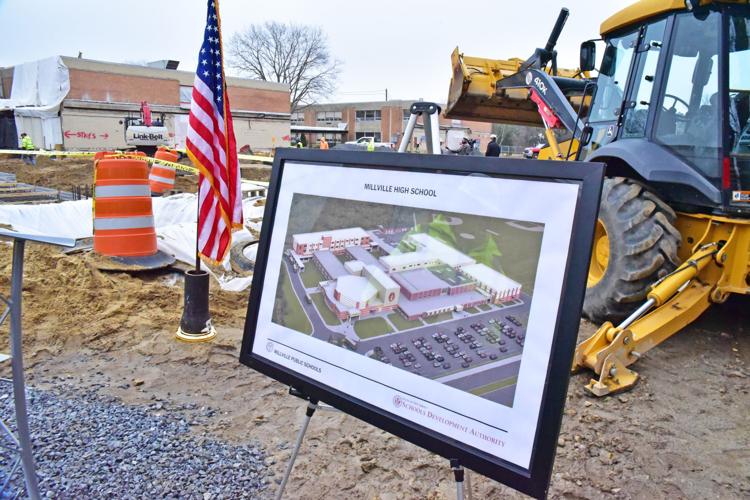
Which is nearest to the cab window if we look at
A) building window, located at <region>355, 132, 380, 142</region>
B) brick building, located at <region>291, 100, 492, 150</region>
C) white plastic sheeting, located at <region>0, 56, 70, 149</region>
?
white plastic sheeting, located at <region>0, 56, 70, 149</region>

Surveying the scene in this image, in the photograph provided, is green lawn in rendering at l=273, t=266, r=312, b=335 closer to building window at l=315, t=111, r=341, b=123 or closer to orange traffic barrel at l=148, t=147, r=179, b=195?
orange traffic barrel at l=148, t=147, r=179, b=195

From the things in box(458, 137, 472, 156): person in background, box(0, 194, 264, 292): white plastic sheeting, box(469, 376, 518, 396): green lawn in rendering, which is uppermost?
box(458, 137, 472, 156): person in background

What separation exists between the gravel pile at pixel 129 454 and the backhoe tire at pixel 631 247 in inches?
135

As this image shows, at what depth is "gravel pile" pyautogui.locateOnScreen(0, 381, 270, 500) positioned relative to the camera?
251cm

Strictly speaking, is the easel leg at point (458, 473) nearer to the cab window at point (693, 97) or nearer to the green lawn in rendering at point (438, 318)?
the green lawn in rendering at point (438, 318)

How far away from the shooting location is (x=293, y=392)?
2102 mm

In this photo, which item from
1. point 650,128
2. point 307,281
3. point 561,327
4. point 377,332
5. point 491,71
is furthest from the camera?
point 491,71

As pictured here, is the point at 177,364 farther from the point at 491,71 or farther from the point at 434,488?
the point at 491,71

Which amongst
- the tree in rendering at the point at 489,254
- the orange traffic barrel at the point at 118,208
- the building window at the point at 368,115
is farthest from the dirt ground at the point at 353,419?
the building window at the point at 368,115

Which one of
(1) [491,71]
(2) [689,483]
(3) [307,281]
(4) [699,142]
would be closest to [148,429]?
(3) [307,281]

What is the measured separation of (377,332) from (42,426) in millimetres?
2385

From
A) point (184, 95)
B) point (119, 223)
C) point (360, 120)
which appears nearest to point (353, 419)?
point (119, 223)

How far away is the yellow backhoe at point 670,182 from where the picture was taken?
3.88 metres

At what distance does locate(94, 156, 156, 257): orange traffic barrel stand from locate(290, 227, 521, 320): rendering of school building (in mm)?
4450
